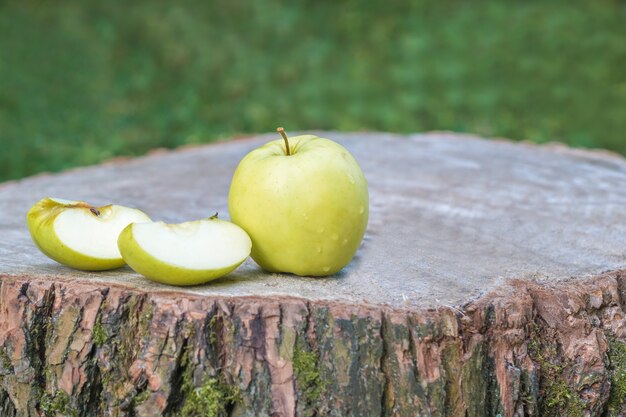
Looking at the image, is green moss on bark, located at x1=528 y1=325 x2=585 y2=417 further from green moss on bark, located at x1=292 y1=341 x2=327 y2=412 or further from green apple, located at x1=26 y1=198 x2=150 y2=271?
green apple, located at x1=26 y1=198 x2=150 y2=271

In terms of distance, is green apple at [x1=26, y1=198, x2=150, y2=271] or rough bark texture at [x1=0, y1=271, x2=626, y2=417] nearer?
rough bark texture at [x1=0, y1=271, x2=626, y2=417]

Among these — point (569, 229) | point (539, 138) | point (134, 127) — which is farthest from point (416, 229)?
point (134, 127)

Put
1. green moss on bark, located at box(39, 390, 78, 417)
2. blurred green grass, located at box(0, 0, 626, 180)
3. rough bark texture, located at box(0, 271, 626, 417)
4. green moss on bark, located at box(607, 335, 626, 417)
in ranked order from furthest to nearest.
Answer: blurred green grass, located at box(0, 0, 626, 180), green moss on bark, located at box(607, 335, 626, 417), green moss on bark, located at box(39, 390, 78, 417), rough bark texture, located at box(0, 271, 626, 417)

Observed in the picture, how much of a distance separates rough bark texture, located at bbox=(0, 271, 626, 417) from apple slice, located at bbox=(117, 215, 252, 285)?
47 millimetres

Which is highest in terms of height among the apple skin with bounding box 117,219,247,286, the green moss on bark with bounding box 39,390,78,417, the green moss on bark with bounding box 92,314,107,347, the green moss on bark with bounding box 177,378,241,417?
the apple skin with bounding box 117,219,247,286

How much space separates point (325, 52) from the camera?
600 cm

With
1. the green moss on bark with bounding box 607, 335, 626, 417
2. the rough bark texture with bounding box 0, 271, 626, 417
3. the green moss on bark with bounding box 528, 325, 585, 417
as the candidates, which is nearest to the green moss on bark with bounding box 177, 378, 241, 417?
the rough bark texture with bounding box 0, 271, 626, 417

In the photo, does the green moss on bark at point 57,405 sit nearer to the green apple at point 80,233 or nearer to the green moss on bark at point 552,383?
the green apple at point 80,233

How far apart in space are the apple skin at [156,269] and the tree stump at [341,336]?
23mm

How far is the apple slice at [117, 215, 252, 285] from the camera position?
5.06ft

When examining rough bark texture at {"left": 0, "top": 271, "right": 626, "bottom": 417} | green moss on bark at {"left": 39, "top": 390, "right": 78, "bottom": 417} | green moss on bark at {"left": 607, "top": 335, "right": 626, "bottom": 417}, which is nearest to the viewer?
rough bark texture at {"left": 0, "top": 271, "right": 626, "bottom": 417}

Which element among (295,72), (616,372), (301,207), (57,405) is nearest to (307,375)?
(301,207)

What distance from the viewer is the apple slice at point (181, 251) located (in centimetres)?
154

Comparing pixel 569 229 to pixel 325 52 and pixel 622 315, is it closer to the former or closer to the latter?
pixel 622 315
